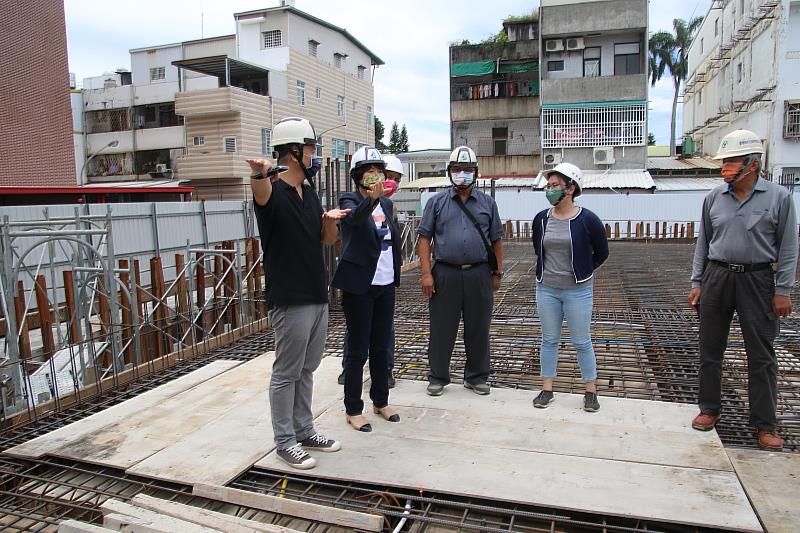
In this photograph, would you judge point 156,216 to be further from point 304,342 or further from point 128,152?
point 128,152

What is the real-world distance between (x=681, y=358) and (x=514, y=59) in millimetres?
27247

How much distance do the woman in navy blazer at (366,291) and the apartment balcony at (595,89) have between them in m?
25.2

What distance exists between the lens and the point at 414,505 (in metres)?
2.88

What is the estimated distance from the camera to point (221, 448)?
340 centimetres

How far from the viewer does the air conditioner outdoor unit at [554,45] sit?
27062 millimetres

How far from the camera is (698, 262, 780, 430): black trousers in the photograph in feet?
11.3

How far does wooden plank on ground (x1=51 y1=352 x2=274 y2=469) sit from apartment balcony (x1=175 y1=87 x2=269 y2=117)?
20690 mm

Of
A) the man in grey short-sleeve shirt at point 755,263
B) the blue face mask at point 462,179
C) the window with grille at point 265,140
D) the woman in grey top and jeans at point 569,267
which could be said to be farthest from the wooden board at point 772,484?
the window with grille at point 265,140

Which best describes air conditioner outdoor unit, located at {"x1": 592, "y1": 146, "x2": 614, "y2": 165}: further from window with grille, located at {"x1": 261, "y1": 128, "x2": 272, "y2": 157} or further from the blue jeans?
the blue jeans

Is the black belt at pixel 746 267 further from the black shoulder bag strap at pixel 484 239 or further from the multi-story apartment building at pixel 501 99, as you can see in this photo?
the multi-story apartment building at pixel 501 99

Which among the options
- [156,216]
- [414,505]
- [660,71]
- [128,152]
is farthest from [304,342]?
[660,71]

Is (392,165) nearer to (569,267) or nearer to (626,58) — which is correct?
(569,267)

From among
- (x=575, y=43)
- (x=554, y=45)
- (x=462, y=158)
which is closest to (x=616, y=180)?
(x=575, y=43)

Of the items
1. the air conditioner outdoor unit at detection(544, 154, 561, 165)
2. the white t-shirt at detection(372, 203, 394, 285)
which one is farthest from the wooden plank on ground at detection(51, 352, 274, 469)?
the air conditioner outdoor unit at detection(544, 154, 561, 165)
